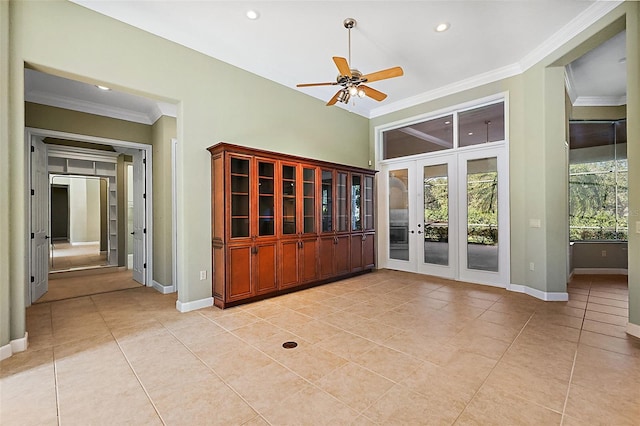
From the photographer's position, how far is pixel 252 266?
13.4ft

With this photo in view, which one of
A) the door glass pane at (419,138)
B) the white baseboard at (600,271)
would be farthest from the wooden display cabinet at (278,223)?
the white baseboard at (600,271)

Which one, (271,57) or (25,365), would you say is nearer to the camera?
(25,365)

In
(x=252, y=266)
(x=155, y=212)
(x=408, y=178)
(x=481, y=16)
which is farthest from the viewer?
(x=408, y=178)

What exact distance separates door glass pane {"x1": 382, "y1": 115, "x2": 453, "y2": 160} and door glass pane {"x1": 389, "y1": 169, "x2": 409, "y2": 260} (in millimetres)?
451

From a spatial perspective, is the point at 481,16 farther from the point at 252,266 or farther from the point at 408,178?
the point at 252,266

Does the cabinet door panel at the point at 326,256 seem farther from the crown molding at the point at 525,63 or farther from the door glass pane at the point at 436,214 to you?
the crown molding at the point at 525,63

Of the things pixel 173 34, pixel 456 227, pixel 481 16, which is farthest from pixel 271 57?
pixel 456 227

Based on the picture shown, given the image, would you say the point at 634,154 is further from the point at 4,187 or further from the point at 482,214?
the point at 4,187

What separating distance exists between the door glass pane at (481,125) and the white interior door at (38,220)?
6978 millimetres

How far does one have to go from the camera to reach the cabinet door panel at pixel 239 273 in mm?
3854

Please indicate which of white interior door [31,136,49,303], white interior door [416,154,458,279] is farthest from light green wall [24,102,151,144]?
white interior door [416,154,458,279]

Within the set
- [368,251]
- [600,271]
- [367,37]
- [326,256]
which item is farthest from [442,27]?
[600,271]

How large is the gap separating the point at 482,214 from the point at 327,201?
106 inches

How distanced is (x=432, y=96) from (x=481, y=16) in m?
2.13
